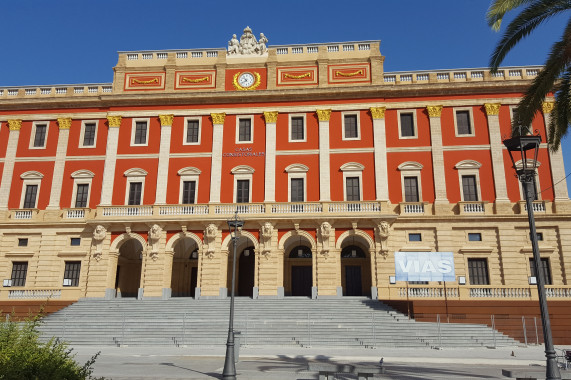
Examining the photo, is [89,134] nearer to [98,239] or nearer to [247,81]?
[98,239]

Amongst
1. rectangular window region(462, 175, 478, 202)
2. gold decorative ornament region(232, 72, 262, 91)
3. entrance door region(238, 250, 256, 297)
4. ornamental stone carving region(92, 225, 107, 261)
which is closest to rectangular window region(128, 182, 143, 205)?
ornamental stone carving region(92, 225, 107, 261)

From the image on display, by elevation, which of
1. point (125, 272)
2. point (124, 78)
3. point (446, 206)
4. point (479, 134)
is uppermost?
point (124, 78)

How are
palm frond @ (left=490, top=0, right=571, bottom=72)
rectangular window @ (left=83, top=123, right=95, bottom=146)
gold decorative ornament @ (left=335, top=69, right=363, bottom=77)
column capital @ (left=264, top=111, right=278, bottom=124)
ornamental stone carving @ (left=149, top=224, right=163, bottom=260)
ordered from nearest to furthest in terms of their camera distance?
1. palm frond @ (left=490, top=0, right=571, bottom=72)
2. ornamental stone carving @ (left=149, top=224, right=163, bottom=260)
3. column capital @ (left=264, top=111, right=278, bottom=124)
4. gold decorative ornament @ (left=335, top=69, right=363, bottom=77)
5. rectangular window @ (left=83, top=123, right=95, bottom=146)

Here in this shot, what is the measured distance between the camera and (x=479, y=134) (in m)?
32.0

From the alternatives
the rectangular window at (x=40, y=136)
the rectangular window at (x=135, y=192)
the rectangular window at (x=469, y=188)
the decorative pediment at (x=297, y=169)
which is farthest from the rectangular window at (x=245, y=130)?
the rectangular window at (x=469, y=188)

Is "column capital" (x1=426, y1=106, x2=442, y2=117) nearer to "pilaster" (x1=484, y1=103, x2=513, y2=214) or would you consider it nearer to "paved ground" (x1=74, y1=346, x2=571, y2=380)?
"pilaster" (x1=484, y1=103, x2=513, y2=214)

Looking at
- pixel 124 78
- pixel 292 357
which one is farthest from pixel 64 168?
pixel 292 357

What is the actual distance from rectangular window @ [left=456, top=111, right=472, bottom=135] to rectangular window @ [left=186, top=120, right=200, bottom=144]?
18.8 metres

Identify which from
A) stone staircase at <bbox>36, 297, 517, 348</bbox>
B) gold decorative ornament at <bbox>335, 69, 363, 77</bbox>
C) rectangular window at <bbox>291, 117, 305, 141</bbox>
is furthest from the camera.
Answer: gold decorative ornament at <bbox>335, 69, 363, 77</bbox>

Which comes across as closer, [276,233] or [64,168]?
[276,233]

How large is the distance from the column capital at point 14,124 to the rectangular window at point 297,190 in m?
21.5

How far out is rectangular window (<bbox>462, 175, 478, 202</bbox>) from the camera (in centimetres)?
3105

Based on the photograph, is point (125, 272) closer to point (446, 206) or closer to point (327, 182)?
point (327, 182)

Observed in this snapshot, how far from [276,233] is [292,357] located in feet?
40.9
